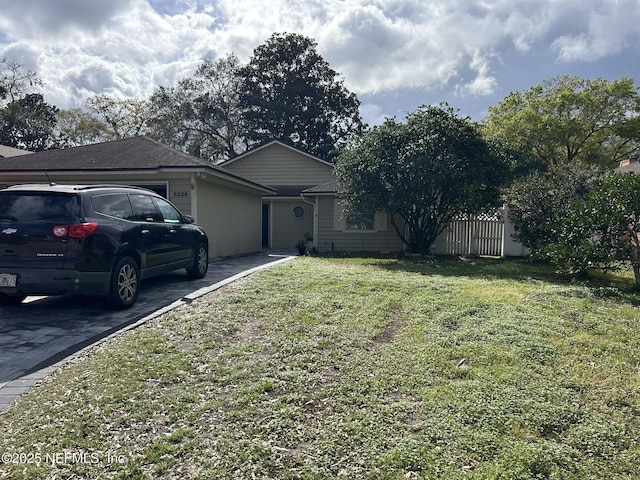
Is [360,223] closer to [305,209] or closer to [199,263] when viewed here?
[305,209]

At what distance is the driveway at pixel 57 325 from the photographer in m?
3.51

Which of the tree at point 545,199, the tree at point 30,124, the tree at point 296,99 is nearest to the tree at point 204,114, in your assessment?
the tree at point 296,99

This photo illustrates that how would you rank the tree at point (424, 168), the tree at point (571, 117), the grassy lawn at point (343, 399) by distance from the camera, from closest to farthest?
the grassy lawn at point (343, 399)
the tree at point (424, 168)
the tree at point (571, 117)

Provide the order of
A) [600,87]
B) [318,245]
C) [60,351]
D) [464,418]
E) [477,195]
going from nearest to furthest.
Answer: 1. [464,418]
2. [60,351]
3. [477,195]
4. [318,245]
5. [600,87]

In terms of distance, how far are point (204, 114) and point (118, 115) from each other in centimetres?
849

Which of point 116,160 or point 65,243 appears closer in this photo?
point 65,243

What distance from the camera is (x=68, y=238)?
4703 millimetres

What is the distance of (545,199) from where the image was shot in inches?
414

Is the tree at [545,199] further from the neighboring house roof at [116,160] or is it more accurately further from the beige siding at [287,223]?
the beige siding at [287,223]

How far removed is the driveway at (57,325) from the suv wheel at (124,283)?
0.14m

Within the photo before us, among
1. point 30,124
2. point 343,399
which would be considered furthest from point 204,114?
point 343,399

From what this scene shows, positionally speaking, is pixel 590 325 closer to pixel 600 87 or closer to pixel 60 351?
pixel 60 351

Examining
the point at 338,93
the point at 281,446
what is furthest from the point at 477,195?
the point at 338,93

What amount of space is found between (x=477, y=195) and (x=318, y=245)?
18.6 feet
